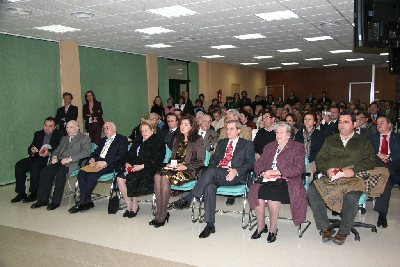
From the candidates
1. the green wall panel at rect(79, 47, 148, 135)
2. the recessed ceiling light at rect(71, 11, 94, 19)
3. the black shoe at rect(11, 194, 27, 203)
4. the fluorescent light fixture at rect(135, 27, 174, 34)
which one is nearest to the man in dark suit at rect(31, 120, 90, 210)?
the black shoe at rect(11, 194, 27, 203)

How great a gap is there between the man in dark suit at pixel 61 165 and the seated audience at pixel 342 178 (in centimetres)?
357

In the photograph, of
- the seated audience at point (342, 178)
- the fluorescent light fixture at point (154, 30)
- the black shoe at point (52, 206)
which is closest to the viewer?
the seated audience at point (342, 178)

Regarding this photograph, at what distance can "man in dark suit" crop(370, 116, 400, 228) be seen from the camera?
459cm

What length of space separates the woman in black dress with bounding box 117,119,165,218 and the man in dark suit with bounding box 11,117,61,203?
1.81 meters

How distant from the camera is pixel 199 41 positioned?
10.0 metres

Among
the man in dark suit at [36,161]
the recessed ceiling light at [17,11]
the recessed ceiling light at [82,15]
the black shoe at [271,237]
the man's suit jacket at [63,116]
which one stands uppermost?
the recessed ceiling light at [82,15]

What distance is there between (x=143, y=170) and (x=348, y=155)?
102 inches

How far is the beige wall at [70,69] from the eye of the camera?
9.19 metres

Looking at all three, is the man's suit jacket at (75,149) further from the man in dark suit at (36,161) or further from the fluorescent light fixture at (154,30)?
the fluorescent light fixture at (154,30)

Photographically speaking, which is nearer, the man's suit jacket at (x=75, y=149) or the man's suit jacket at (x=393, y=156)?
the man's suit jacket at (x=393, y=156)

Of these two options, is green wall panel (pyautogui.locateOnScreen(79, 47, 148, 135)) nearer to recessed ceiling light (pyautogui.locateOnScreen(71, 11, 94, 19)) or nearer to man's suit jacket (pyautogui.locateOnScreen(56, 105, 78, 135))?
man's suit jacket (pyautogui.locateOnScreen(56, 105, 78, 135))

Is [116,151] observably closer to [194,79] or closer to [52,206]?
[52,206]

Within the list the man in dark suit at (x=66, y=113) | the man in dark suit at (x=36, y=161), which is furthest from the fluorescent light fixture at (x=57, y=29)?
the man in dark suit at (x=36, y=161)

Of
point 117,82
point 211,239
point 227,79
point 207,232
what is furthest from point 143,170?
point 227,79
